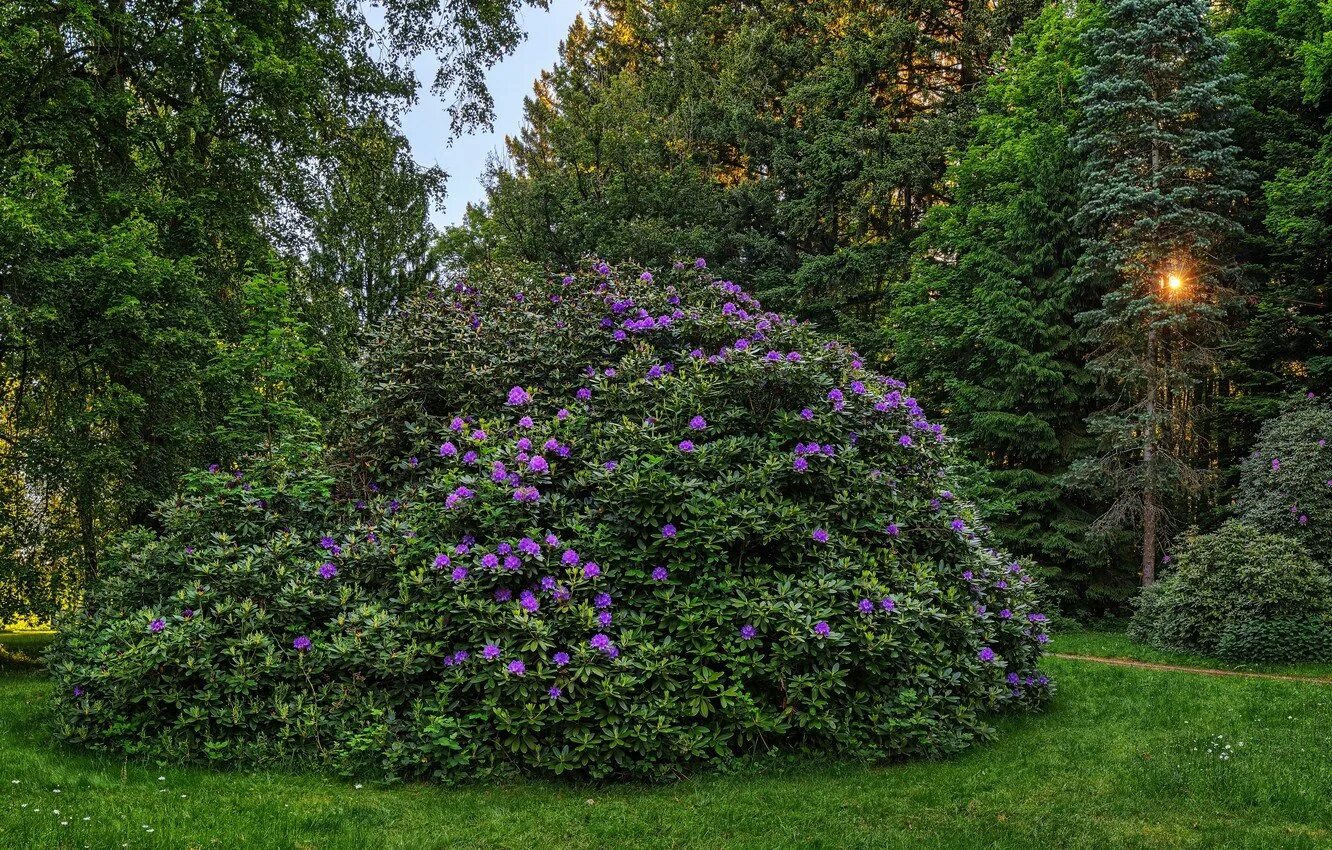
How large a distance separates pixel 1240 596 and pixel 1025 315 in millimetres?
7120

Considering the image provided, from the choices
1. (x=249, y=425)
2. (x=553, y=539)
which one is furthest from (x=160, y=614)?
(x=249, y=425)

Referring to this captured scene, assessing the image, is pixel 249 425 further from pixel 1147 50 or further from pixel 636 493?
pixel 1147 50

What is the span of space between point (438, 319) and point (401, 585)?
2604 millimetres

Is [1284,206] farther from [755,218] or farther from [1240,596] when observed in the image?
[755,218]

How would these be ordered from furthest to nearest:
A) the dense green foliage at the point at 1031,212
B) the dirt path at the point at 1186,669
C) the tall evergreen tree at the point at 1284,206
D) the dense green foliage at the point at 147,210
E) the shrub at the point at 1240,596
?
the dense green foliage at the point at 1031,212
the tall evergreen tree at the point at 1284,206
the shrub at the point at 1240,596
the dirt path at the point at 1186,669
the dense green foliage at the point at 147,210

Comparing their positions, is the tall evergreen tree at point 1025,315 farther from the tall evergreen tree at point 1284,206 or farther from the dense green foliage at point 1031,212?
the tall evergreen tree at point 1284,206

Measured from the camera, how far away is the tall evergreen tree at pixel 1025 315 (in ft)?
51.2

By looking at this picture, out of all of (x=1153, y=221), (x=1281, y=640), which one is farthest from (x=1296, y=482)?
(x=1153, y=221)

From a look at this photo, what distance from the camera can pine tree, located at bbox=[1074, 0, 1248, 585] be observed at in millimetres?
13891

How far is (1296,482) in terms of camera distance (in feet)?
38.0

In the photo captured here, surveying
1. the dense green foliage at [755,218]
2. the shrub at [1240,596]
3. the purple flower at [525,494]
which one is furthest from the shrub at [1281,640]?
the purple flower at [525,494]

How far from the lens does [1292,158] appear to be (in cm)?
1476

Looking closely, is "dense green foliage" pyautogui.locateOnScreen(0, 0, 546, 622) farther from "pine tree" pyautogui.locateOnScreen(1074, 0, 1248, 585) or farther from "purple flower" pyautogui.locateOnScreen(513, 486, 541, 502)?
"pine tree" pyautogui.locateOnScreen(1074, 0, 1248, 585)

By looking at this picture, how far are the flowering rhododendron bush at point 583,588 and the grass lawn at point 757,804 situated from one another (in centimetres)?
25
